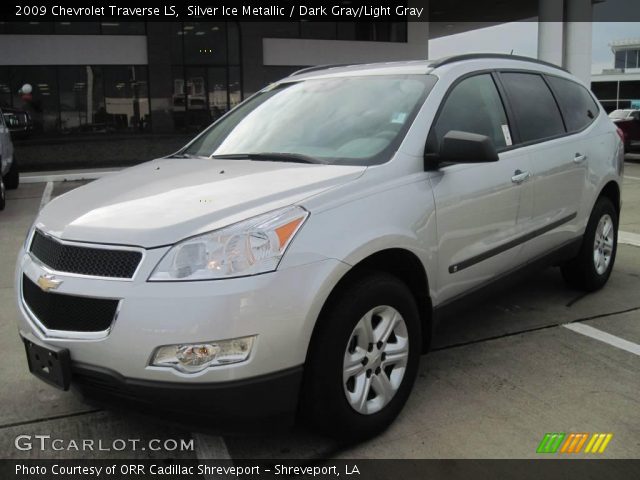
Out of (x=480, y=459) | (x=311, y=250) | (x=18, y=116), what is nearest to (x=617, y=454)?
(x=480, y=459)

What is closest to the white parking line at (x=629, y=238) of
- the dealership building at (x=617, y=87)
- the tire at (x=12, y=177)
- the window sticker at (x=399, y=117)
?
the window sticker at (x=399, y=117)

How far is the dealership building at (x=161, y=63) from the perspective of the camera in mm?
18094

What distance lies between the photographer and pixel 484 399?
3.32 meters

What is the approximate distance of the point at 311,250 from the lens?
8.26ft

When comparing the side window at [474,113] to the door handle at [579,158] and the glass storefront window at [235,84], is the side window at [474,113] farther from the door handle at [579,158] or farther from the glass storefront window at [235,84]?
the glass storefront window at [235,84]

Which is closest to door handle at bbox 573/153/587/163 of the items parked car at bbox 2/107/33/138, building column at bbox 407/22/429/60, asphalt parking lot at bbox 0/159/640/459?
asphalt parking lot at bbox 0/159/640/459

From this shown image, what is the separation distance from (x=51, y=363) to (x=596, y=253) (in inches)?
162

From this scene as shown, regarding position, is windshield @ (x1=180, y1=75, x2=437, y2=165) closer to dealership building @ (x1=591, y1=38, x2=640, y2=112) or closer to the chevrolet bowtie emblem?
the chevrolet bowtie emblem

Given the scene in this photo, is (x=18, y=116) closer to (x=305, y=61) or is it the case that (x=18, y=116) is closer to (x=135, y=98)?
(x=135, y=98)

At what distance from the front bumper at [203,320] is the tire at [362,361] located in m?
0.14

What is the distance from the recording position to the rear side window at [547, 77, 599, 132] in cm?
467

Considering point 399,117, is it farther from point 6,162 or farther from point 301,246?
point 6,162

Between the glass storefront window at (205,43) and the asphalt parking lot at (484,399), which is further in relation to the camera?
the glass storefront window at (205,43)

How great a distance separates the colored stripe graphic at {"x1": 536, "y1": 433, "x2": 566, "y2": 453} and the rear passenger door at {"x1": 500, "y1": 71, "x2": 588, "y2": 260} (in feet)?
4.55
